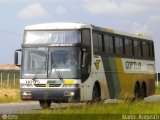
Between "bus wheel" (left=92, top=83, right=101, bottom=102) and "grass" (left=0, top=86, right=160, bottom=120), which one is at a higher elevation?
"bus wheel" (left=92, top=83, right=101, bottom=102)

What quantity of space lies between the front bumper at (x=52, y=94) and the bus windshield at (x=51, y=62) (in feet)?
1.71

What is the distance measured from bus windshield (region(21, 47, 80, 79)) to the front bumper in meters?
0.52

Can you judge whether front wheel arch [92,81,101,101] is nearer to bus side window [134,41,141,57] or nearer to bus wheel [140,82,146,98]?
bus side window [134,41,141,57]

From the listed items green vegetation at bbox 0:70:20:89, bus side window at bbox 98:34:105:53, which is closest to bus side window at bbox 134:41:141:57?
bus side window at bbox 98:34:105:53

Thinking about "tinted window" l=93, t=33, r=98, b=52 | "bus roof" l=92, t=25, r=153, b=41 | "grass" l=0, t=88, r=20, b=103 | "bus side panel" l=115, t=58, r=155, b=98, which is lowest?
"grass" l=0, t=88, r=20, b=103

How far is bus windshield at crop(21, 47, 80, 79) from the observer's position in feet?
69.2

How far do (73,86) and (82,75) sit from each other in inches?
25.4

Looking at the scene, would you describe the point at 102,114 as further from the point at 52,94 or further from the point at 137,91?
the point at 137,91

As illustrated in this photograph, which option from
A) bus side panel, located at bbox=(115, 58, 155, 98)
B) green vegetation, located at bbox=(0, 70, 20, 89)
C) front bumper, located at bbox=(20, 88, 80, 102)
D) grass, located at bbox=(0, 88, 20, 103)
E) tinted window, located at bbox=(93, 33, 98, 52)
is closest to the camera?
front bumper, located at bbox=(20, 88, 80, 102)

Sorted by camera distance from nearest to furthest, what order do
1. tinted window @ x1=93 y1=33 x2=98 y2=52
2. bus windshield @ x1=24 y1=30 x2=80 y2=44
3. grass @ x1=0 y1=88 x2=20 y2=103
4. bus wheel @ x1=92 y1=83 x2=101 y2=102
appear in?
bus windshield @ x1=24 y1=30 x2=80 y2=44 < bus wheel @ x1=92 y1=83 x2=101 y2=102 < tinted window @ x1=93 y1=33 x2=98 y2=52 < grass @ x1=0 y1=88 x2=20 y2=103

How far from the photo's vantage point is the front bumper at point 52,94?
20.9 metres

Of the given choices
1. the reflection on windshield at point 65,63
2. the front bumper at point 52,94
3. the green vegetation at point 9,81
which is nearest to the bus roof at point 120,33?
the reflection on windshield at point 65,63

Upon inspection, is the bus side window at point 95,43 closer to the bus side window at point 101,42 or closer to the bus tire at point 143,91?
the bus side window at point 101,42

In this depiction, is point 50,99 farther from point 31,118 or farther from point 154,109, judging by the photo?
point 31,118
